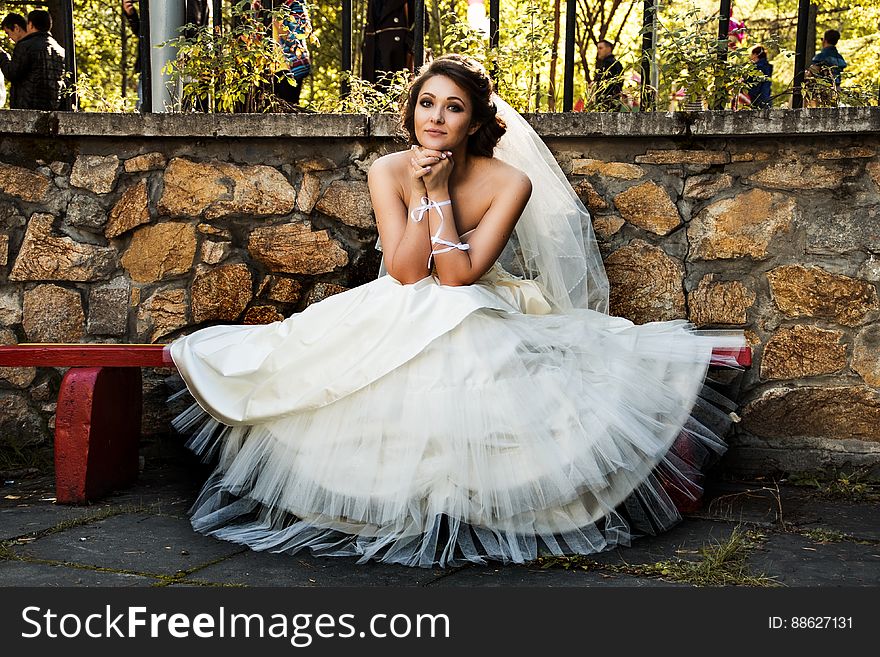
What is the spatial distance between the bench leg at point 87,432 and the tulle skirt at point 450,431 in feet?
1.15

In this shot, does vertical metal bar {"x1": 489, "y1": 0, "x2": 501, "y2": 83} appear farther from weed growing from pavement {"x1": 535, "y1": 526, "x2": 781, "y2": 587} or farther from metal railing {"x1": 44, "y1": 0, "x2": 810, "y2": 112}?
weed growing from pavement {"x1": 535, "y1": 526, "x2": 781, "y2": 587}

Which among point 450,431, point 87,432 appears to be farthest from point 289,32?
point 450,431

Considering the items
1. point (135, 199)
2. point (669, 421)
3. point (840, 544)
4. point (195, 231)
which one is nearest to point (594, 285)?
point (669, 421)

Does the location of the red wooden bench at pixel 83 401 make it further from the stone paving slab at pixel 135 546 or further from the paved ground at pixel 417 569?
the stone paving slab at pixel 135 546

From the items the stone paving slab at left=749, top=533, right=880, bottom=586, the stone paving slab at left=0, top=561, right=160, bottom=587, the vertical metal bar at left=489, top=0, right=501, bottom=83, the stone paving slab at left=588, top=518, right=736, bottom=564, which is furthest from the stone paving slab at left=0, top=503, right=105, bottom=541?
the vertical metal bar at left=489, top=0, right=501, bottom=83

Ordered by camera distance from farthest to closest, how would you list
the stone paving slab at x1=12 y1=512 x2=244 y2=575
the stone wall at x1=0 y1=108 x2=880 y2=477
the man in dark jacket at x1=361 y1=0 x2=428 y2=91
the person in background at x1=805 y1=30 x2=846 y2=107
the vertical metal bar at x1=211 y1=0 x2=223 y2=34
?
the man in dark jacket at x1=361 y1=0 x2=428 y2=91 → the vertical metal bar at x1=211 y1=0 x2=223 y2=34 → the person in background at x1=805 y1=30 x2=846 y2=107 → the stone wall at x1=0 y1=108 x2=880 y2=477 → the stone paving slab at x1=12 y1=512 x2=244 y2=575

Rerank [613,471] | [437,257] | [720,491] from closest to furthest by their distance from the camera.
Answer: [613,471] → [437,257] → [720,491]

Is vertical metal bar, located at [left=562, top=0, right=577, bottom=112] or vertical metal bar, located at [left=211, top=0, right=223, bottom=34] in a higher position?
vertical metal bar, located at [left=211, top=0, right=223, bottom=34]

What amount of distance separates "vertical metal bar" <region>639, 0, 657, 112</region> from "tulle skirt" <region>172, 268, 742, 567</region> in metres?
1.19

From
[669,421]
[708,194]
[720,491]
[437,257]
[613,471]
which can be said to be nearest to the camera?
[613,471]

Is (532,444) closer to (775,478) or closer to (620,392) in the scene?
(620,392)

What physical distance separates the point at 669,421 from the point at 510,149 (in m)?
1.19

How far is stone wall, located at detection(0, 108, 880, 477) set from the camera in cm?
362

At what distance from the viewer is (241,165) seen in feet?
12.5
